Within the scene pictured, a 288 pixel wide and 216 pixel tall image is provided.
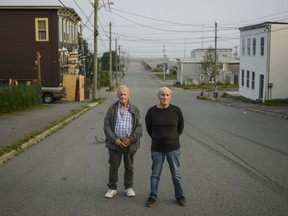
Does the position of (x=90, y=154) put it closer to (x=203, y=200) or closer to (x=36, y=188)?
→ (x=36, y=188)

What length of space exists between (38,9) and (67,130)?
25194 mm

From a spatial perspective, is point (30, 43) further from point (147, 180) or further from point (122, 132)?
point (122, 132)

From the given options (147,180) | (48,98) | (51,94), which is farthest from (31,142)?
(48,98)

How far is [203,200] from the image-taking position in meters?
6.77

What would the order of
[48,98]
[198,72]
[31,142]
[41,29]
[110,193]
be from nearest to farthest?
1. [110,193]
2. [31,142]
3. [48,98]
4. [41,29]
5. [198,72]

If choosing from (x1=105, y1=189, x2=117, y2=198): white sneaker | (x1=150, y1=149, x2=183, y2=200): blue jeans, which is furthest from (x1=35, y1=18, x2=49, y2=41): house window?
(x1=150, y1=149, x2=183, y2=200): blue jeans

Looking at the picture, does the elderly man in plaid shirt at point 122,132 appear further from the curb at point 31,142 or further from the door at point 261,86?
the door at point 261,86

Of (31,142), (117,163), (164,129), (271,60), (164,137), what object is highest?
(271,60)

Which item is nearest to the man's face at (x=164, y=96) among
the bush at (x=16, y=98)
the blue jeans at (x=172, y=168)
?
the blue jeans at (x=172, y=168)

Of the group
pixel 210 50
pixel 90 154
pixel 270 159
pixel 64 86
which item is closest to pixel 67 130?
pixel 90 154

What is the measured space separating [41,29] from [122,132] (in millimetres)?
34398

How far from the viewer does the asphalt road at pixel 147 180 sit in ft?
21.0

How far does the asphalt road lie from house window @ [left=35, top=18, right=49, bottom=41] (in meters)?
27.1

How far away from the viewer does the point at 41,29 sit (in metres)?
39.2
